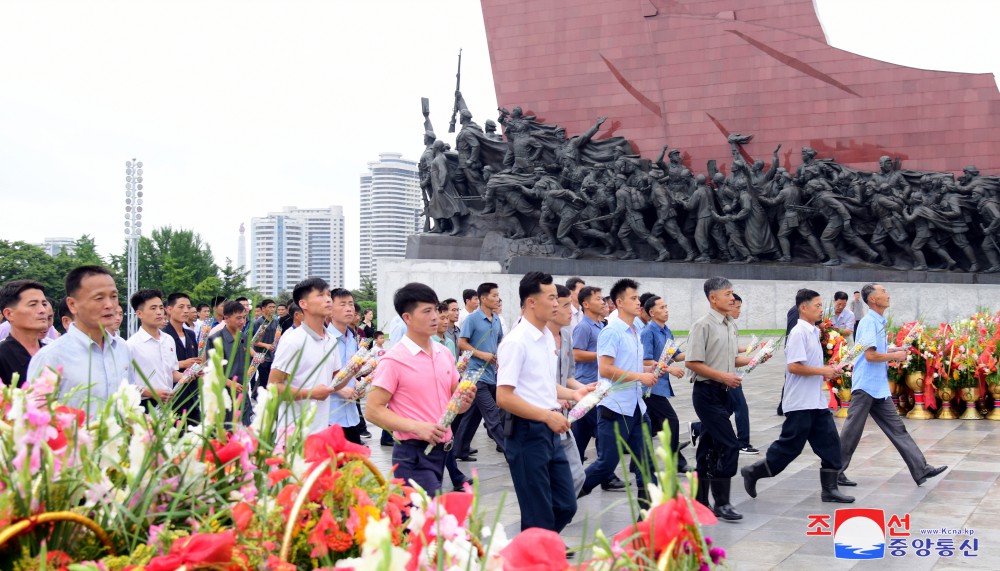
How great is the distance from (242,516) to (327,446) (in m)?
0.23

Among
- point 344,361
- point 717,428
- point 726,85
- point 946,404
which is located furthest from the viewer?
point 726,85

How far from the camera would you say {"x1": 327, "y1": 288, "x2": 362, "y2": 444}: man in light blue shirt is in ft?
14.4

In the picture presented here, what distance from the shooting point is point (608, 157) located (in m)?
18.5

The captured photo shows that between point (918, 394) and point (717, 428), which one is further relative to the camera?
point (918, 394)

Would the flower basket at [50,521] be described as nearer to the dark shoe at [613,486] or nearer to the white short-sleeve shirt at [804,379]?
the white short-sleeve shirt at [804,379]

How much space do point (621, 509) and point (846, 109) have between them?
13.7m

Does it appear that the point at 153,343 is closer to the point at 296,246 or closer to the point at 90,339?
the point at 90,339

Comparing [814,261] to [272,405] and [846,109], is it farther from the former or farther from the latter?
[272,405]

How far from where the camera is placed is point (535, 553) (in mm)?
1206

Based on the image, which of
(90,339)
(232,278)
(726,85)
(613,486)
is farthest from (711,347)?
(232,278)

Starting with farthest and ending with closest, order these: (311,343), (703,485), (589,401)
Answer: (703,485)
(311,343)
(589,401)

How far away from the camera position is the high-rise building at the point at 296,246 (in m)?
54.9

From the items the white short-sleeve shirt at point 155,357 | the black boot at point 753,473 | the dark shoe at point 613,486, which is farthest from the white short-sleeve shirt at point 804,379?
the white short-sleeve shirt at point 155,357

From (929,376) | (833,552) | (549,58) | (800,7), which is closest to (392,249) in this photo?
(549,58)
